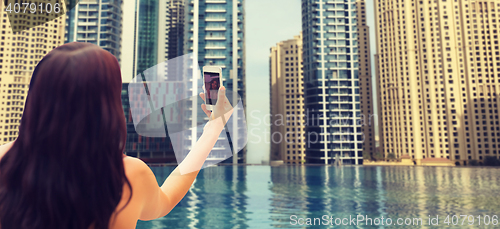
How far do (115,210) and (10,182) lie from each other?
9.0 inches

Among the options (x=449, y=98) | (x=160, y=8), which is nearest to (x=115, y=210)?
(x=160, y=8)

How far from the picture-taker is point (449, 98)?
62.7 metres

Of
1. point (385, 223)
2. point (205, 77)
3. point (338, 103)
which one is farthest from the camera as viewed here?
point (338, 103)

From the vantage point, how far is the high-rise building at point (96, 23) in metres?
48.4

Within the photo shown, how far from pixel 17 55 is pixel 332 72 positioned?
191ft

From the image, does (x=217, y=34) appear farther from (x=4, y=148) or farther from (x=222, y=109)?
(x=4, y=148)

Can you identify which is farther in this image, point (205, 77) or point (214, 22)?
point (214, 22)

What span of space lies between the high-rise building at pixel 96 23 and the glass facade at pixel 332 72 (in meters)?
38.6

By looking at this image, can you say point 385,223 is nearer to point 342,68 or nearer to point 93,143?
point 93,143

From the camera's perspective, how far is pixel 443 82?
64.4 m

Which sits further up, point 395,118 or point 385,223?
point 395,118

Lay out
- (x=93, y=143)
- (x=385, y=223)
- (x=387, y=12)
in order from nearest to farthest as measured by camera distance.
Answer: (x=93, y=143), (x=385, y=223), (x=387, y=12)

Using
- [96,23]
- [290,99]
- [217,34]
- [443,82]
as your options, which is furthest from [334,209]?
[443,82]

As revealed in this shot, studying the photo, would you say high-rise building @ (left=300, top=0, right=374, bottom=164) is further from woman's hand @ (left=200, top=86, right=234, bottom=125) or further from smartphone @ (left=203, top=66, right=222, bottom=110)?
woman's hand @ (left=200, top=86, right=234, bottom=125)
